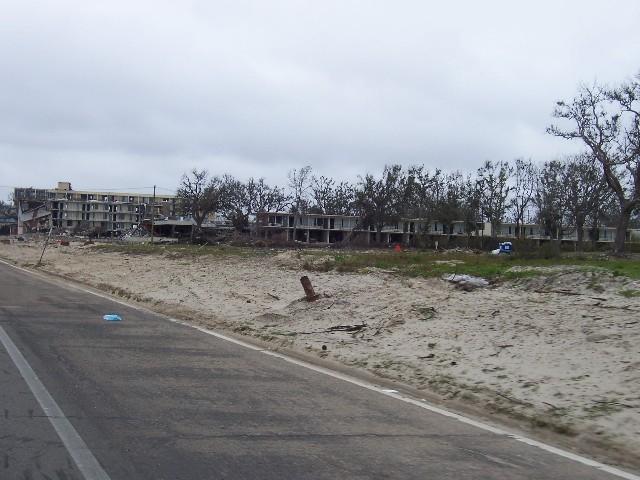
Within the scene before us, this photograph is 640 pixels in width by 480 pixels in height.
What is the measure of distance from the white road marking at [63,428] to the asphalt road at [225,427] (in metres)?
0.05

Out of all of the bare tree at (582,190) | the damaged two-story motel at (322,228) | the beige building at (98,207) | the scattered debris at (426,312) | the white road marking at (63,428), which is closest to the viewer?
the white road marking at (63,428)

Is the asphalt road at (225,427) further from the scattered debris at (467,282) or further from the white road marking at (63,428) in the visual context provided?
the scattered debris at (467,282)

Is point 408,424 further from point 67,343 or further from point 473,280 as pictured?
point 473,280

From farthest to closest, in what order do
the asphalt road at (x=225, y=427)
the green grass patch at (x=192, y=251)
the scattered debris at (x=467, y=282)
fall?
the green grass patch at (x=192, y=251), the scattered debris at (x=467, y=282), the asphalt road at (x=225, y=427)

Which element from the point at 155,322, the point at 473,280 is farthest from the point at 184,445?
the point at 473,280

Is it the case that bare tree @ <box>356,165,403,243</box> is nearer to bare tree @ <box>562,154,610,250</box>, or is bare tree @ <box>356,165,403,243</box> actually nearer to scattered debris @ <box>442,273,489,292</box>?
bare tree @ <box>562,154,610,250</box>

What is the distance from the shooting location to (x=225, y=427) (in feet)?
21.4

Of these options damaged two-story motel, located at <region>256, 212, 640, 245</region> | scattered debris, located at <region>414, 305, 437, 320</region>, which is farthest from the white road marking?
damaged two-story motel, located at <region>256, 212, 640, 245</region>

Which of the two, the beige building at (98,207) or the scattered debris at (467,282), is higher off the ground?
the beige building at (98,207)

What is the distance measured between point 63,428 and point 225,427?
1589 mm

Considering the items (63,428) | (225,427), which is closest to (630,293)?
(225,427)

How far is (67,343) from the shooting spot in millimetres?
11047

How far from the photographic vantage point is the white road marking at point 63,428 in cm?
512

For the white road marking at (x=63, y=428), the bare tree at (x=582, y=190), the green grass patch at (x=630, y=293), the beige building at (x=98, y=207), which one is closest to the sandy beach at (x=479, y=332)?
the green grass patch at (x=630, y=293)
